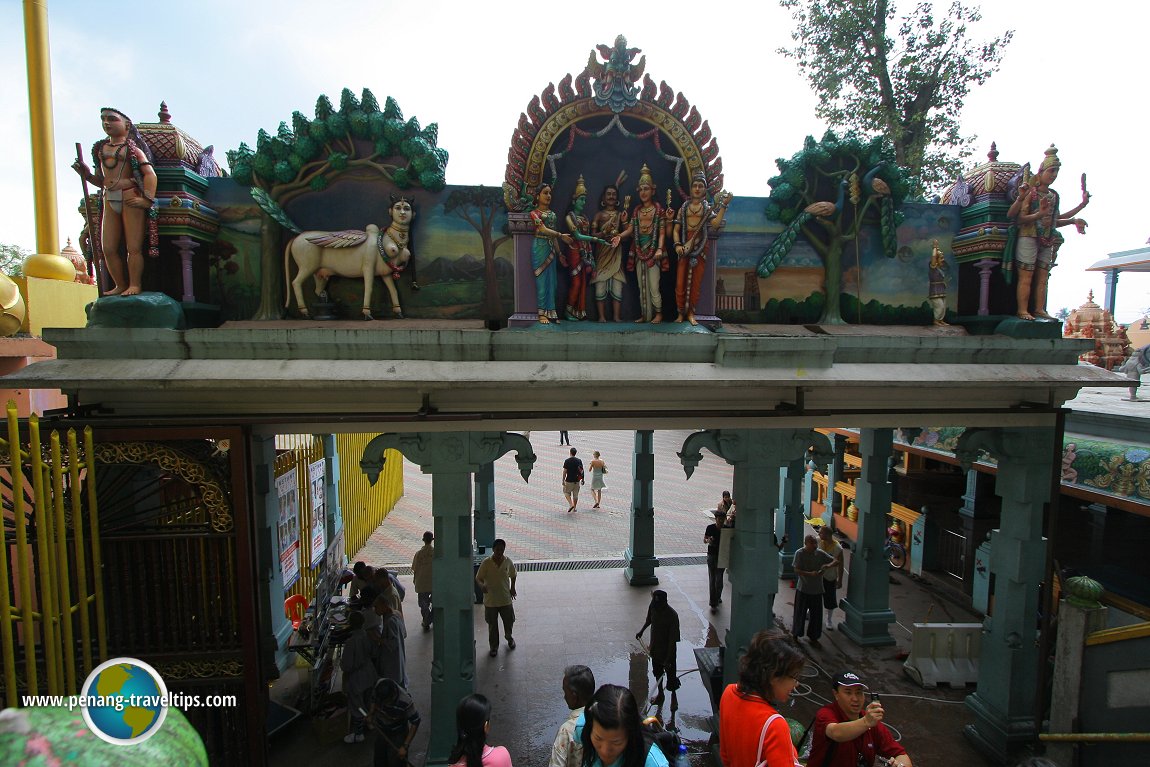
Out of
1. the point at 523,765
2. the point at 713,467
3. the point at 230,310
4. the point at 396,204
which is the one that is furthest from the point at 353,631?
the point at 713,467

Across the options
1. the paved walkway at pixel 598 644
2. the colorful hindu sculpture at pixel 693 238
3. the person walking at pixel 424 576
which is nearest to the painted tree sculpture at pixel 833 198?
the colorful hindu sculpture at pixel 693 238

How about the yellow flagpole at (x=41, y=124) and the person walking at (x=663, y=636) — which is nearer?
the person walking at (x=663, y=636)

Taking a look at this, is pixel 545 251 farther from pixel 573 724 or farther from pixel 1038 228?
pixel 1038 228

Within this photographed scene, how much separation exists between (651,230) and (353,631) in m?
4.87

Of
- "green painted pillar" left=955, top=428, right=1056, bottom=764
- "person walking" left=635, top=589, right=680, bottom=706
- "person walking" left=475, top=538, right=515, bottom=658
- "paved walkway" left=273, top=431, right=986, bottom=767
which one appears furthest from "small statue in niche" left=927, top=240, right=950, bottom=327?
"person walking" left=475, top=538, right=515, bottom=658

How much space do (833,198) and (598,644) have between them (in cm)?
630

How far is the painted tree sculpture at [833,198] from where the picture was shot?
232 inches

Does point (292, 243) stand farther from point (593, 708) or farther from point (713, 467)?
point (713, 467)

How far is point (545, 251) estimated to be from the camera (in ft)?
17.4

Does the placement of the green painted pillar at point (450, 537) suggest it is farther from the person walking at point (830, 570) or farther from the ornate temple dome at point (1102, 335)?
the ornate temple dome at point (1102, 335)

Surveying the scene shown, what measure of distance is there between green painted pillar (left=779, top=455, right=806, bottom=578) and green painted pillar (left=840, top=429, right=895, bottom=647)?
193 cm

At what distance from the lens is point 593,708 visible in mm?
2656

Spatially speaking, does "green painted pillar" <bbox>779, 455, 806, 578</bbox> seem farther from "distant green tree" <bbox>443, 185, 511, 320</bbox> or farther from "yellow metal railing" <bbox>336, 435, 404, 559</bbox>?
"yellow metal railing" <bbox>336, 435, 404, 559</bbox>

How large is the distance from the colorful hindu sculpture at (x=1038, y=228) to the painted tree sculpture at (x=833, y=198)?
1.07 metres
